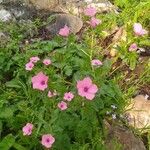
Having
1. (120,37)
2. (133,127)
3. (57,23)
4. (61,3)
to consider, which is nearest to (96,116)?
(133,127)

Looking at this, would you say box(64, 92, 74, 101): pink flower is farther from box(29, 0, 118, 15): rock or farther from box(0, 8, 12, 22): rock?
box(29, 0, 118, 15): rock

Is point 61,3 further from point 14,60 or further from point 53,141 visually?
point 53,141

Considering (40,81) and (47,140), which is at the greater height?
(40,81)

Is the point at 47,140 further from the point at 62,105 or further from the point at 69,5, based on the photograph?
the point at 69,5

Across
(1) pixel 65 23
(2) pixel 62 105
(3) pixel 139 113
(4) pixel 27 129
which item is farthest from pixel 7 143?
(1) pixel 65 23

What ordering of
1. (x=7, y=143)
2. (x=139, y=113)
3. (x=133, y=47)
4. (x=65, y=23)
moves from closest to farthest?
(x=7, y=143), (x=139, y=113), (x=133, y=47), (x=65, y=23)

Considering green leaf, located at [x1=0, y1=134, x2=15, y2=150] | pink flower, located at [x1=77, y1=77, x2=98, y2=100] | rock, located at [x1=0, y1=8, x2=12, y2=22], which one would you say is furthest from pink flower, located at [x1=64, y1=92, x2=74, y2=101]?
rock, located at [x1=0, y1=8, x2=12, y2=22]
